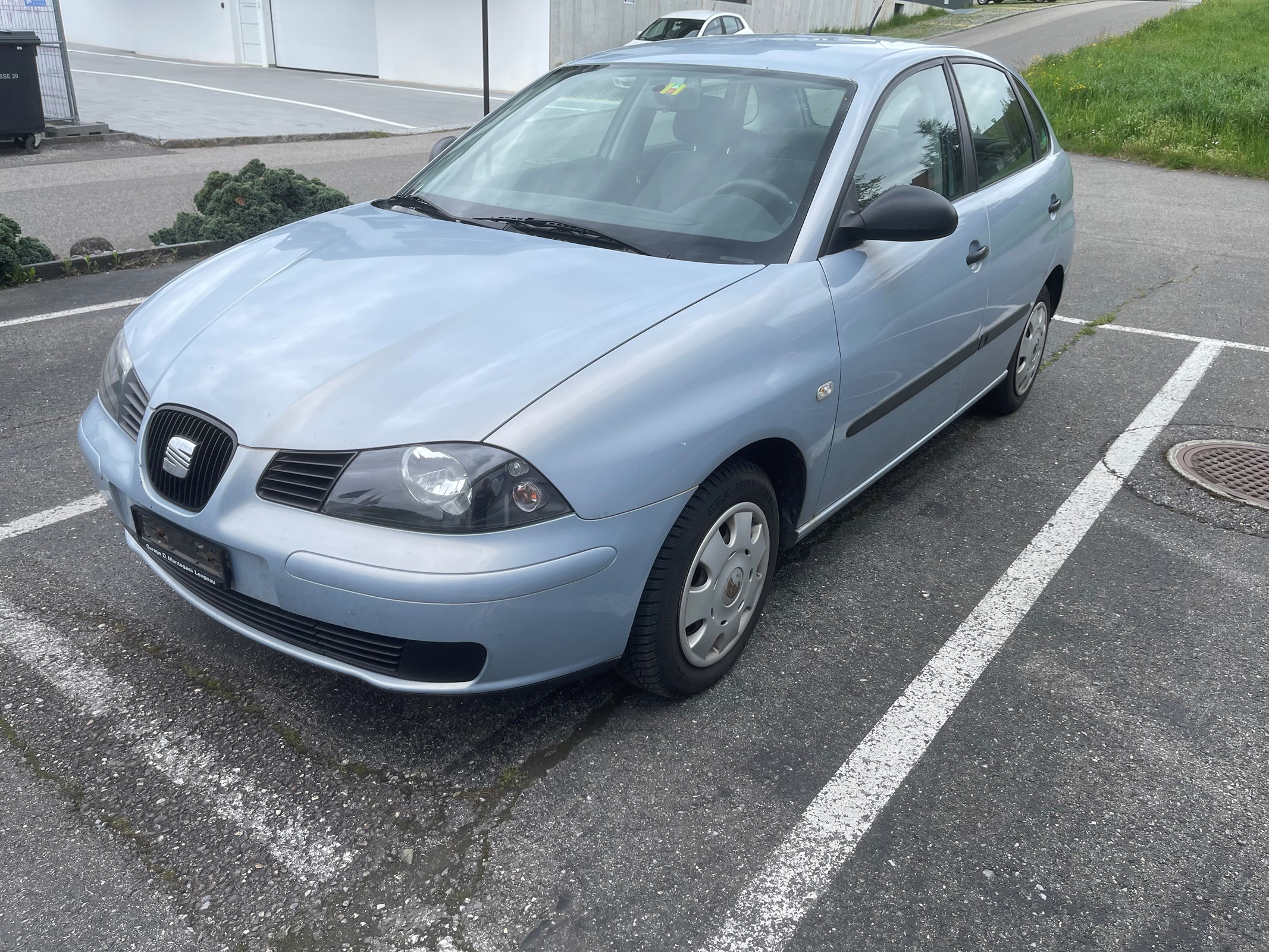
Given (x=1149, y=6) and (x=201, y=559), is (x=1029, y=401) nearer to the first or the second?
(x=201, y=559)

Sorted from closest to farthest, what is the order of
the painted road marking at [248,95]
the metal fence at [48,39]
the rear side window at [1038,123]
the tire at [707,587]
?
the tire at [707,587]
the rear side window at [1038,123]
the metal fence at [48,39]
the painted road marking at [248,95]

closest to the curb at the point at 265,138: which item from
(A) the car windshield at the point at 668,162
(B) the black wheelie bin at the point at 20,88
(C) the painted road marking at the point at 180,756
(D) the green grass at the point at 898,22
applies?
(B) the black wheelie bin at the point at 20,88

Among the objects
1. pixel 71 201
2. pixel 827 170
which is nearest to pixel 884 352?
pixel 827 170

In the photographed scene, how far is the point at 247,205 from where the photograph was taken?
7.81 meters

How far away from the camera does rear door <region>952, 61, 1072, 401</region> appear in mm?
4078

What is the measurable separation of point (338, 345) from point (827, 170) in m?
1.56

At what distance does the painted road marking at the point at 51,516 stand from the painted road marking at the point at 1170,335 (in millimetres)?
5375

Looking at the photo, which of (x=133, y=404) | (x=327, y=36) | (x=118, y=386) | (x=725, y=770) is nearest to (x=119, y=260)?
(x=118, y=386)

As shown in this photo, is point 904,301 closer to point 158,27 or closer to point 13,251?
point 13,251

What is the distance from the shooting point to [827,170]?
3123 mm

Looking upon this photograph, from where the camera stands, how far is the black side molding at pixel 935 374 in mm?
3240

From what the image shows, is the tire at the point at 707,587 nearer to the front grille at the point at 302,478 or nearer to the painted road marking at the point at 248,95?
the front grille at the point at 302,478

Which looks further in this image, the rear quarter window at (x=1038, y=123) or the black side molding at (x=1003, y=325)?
the rear quarter window at (x=1038, y=123)

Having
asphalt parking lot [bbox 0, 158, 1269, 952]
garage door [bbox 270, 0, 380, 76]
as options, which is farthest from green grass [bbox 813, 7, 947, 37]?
asphalt parking lot [bbox 0, 158, 1269, 952]
